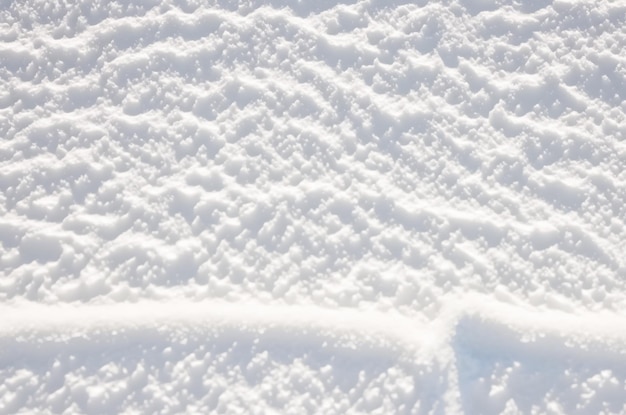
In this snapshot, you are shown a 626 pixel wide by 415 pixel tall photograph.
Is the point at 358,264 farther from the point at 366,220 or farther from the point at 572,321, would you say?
the point at 572,321

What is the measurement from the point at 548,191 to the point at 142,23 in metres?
0.32

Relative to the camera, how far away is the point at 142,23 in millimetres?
542

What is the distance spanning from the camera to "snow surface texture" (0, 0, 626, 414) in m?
0.45

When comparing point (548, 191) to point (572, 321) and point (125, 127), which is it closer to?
point (572, 321)

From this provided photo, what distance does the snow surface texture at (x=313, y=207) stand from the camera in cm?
45

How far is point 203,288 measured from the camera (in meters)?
0.47

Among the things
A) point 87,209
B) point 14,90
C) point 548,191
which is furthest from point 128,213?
point 548,191

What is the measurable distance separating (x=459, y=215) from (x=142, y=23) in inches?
10.7

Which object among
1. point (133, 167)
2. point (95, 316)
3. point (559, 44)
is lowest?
point (95, 316)

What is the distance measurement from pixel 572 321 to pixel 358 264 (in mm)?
137

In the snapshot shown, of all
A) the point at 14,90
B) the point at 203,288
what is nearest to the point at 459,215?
the point at 203,288

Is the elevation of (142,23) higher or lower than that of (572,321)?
higher

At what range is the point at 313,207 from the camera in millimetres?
487

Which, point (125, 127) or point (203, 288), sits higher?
point (125, 127)
